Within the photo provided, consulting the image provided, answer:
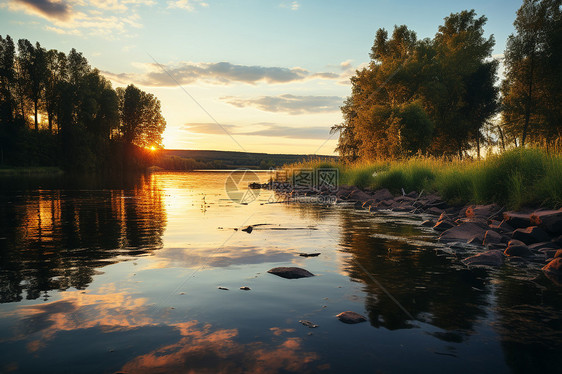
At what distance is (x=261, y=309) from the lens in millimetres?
4789

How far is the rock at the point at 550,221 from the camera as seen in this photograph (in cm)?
823

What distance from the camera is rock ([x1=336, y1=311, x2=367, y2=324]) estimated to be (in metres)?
4.38

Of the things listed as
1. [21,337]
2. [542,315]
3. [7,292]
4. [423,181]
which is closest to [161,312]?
[21,337]

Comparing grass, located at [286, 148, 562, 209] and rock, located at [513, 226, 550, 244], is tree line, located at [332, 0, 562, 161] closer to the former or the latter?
grass, located at [286, 148, 562, 209]

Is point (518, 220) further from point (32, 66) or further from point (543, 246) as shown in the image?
point (32, 66)

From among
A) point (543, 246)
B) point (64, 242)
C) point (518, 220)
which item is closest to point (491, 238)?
point (543, 246)

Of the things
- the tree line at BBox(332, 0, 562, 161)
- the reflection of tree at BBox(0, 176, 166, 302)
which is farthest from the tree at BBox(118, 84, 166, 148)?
the reflection of tree at BBox(0, 176, 166, 302)

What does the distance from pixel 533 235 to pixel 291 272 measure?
557 centimetres

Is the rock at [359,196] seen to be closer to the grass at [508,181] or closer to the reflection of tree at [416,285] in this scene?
the grass at [508,181]

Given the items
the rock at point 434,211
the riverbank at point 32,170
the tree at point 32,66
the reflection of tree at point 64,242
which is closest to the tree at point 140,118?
the tree at point 32,66

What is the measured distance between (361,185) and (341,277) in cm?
1991

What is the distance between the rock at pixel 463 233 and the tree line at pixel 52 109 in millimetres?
70097

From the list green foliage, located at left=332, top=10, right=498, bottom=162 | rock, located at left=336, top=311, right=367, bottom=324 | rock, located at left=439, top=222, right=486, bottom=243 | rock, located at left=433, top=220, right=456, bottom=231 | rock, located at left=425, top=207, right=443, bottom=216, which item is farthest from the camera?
green foliage, located at left=332, top=10, right=498, bottom=162

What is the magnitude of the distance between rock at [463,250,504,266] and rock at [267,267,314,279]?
3017 millimetres
